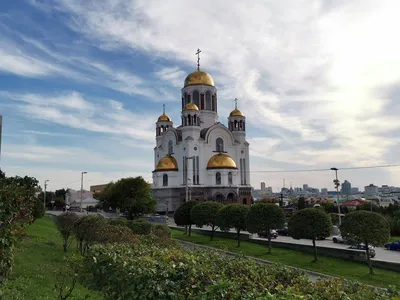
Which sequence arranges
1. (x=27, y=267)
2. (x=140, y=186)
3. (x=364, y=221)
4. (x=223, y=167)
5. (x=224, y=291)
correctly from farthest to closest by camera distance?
(x=223, y=167)
(x=140, y=186)
(x=364, y=221)
(x=27, y=267)
(x=224, y=291)

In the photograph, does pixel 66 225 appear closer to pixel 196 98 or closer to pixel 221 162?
pixel 221 162

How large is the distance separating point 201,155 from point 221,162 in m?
3.62

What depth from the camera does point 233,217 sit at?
27359mm

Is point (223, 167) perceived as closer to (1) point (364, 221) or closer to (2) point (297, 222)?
(2) point (297, 222)

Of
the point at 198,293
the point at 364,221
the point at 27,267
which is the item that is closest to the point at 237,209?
the point at 364,221

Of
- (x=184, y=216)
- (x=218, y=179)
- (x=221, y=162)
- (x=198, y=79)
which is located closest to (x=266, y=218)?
(x=184, y=216)

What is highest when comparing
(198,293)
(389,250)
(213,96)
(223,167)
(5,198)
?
(213,96)

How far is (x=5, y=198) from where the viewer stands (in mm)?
6938

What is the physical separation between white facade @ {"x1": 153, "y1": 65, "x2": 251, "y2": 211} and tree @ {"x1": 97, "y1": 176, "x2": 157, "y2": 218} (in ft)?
24.9

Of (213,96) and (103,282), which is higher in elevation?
(213,96)

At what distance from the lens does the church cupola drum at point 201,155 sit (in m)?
52.5

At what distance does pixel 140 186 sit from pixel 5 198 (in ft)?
119

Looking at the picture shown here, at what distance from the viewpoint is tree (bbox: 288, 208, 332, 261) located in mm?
21719

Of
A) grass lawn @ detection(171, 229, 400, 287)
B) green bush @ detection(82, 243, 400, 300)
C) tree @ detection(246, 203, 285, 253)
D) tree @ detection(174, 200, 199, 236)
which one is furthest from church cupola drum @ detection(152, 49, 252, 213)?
green bush @ detection(82, 243, 400, 300)
